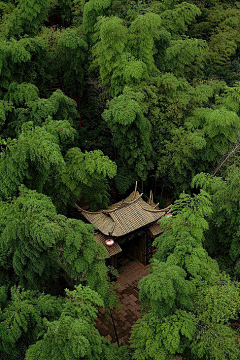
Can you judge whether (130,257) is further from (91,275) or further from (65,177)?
(91,275)

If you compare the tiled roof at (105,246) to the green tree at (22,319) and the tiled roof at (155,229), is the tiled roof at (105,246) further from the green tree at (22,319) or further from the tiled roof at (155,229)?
the green tree at (22,319)

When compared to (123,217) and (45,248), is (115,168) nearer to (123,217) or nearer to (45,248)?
(123,217)

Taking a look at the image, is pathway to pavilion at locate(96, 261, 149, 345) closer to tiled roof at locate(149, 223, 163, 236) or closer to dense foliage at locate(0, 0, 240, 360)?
dense foliage at locate(0, 0, 240, 360)

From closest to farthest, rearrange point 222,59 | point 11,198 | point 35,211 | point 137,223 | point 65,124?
1. point 35,211
2. point 11,198
3. point 65,124
4. point 137,223
5. point 222,59

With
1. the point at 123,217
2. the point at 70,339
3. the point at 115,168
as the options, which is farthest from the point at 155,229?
the point at 70,339

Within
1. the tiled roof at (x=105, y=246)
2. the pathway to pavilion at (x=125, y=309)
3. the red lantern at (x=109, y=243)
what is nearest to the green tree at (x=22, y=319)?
the pathway to pavilion at (x=125, y=309)

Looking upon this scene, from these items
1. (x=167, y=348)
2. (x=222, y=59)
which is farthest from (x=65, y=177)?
(x=222, y=59)
